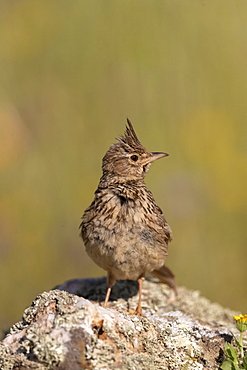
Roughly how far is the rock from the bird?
60cm

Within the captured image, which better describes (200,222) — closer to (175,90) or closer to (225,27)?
(175,90)

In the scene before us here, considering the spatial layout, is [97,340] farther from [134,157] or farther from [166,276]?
[166,276]

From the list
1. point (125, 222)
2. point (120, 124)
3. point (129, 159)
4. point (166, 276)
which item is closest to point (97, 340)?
point (125, 222)

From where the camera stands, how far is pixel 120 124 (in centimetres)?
661

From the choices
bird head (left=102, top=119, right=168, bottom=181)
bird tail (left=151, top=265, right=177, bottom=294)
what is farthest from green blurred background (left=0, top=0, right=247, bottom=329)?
bird head (left=102, top=119, right=168, bottom=181)

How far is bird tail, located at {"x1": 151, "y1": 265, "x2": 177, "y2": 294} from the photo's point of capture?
4953 millimetres

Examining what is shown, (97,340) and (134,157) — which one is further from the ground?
(134,157)

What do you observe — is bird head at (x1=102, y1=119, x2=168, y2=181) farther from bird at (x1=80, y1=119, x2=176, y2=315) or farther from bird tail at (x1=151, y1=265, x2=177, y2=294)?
bird tail at (x1=151, y1=265, x2=177, y2=294)

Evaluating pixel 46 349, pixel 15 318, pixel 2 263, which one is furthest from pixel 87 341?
pixel 2 263

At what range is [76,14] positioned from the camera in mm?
6926

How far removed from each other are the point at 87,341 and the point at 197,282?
363cm

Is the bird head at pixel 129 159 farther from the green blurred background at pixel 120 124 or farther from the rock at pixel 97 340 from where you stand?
the green blurred background at pixel 120 124

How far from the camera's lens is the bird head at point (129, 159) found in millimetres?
4367

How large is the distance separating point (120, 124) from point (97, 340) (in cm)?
414
